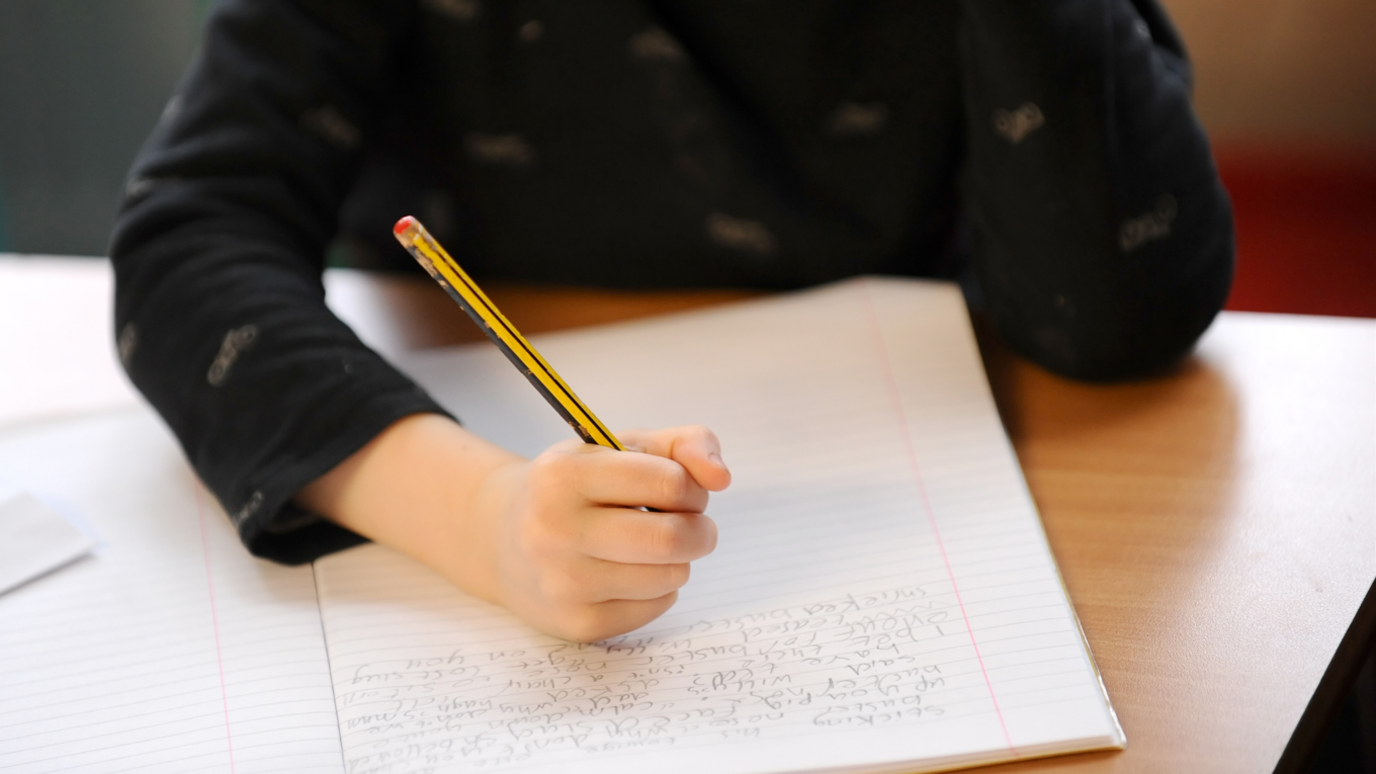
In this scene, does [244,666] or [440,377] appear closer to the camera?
[244,666]

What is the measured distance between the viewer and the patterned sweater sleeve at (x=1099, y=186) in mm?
479

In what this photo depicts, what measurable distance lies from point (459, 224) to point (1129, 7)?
423 millimetres

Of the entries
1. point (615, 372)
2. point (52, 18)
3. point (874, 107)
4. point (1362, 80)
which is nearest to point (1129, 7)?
point (874, 107)

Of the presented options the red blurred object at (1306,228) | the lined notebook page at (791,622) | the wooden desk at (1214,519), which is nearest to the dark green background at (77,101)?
the wooden desk at (1214,519)

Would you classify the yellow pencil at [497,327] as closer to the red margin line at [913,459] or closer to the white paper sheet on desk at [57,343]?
the red margin line at [913,459]

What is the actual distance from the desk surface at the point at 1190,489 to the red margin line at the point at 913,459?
3 cm

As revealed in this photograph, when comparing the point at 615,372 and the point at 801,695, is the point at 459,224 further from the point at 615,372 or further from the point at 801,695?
the point at 801,695

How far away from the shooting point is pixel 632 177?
647 mm

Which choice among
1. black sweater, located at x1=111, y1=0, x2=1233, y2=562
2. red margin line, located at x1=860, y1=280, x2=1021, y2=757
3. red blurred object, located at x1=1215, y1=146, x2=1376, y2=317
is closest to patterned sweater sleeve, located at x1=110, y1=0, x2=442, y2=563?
black sweater, located at x1=111, y1=0, x2=1233, y2=562

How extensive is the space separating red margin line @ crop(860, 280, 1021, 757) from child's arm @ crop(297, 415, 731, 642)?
→ 0.32 feet

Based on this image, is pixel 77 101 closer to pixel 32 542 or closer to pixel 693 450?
pixel 32 542

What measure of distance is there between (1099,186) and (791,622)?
0.26 metres

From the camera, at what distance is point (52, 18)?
3.63 ft

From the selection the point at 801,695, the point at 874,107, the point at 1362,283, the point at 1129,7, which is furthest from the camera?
the point at 1362,283
